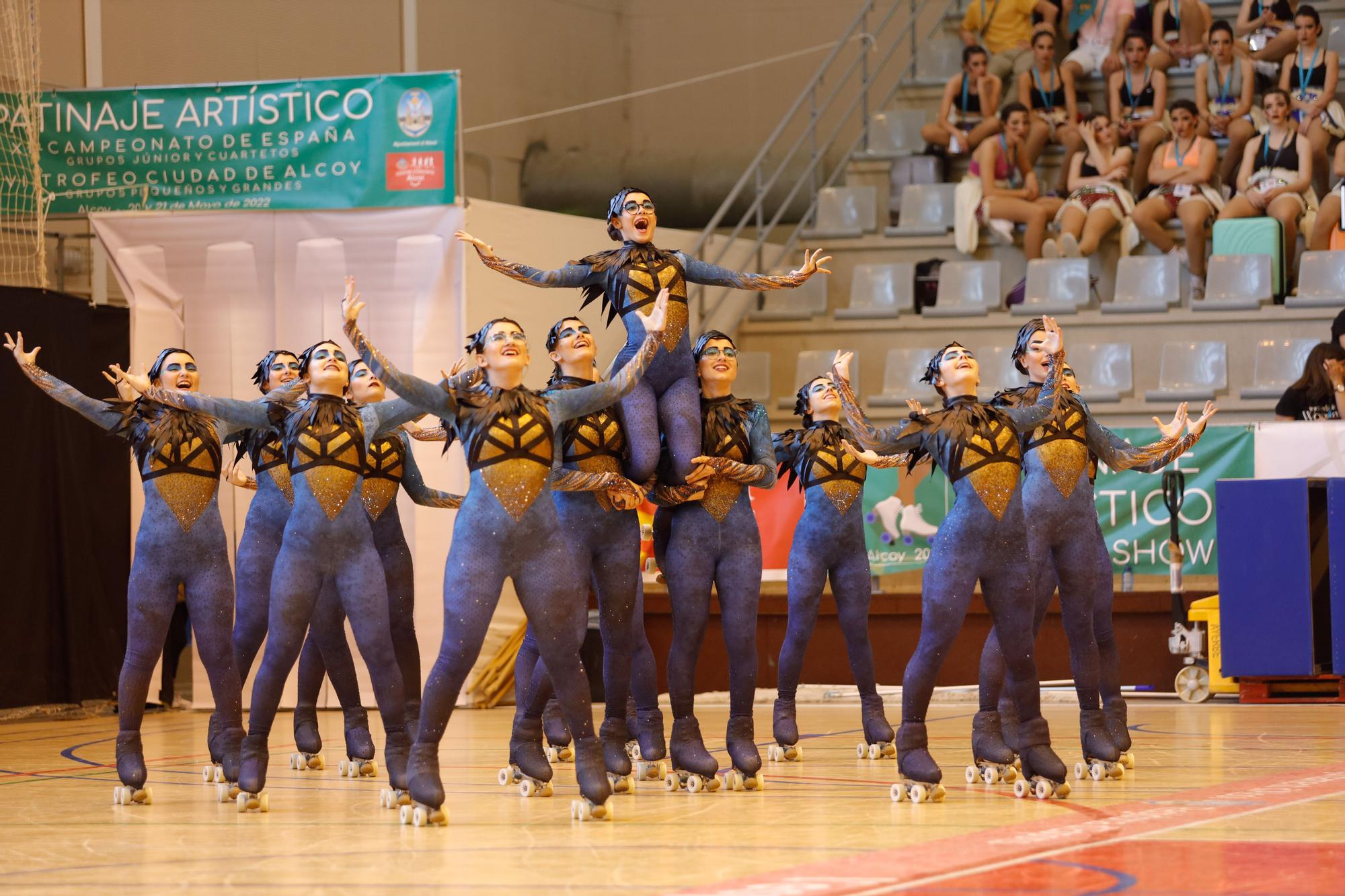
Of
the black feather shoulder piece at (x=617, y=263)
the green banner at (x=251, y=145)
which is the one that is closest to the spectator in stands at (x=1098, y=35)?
the green banner at (x=251, y=145)

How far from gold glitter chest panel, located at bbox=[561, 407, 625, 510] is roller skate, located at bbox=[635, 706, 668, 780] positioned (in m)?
1.12

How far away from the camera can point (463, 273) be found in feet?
36.1

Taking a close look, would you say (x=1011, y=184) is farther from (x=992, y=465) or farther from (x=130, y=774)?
(x=130, y=774)

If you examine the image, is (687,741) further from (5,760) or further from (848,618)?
(5,760)

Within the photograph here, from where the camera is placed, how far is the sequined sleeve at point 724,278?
6924 mm

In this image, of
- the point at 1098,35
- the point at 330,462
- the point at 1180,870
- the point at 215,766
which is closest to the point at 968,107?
the point at 1098,35

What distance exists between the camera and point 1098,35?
14.3 metres

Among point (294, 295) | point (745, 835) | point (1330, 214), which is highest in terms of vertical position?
point (1330, 214)

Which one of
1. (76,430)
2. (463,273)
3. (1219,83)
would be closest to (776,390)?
(463,273)

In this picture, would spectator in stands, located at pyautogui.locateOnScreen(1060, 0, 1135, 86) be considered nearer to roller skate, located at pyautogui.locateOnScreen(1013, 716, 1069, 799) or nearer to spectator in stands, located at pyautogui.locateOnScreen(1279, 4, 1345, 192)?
spectator in stands, located at pyautogui.locateOnScreen(1279, 4, 1345, 192)

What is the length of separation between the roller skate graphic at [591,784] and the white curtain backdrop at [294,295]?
521 centimetres

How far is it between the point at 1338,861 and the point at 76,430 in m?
9.19

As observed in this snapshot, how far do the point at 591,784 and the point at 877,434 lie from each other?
66.7 inches

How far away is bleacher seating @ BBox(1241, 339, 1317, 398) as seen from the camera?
11.8 meters
